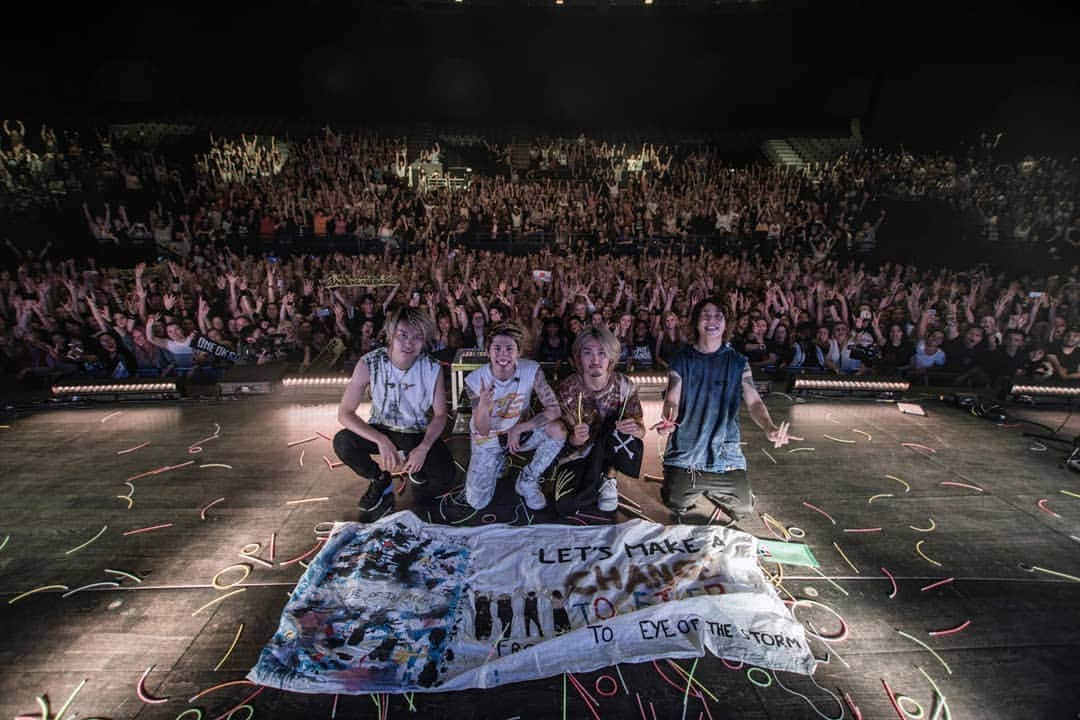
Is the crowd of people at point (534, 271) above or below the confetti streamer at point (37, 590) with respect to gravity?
above

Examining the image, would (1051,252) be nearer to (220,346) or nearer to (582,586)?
(582,586)

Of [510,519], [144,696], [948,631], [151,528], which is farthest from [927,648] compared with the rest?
[151,528]

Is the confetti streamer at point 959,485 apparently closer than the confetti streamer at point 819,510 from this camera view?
No

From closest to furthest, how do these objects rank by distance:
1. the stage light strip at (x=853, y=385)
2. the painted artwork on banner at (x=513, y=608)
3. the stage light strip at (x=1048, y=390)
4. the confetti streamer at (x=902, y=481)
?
1. the painted artwork on banner at (x=513, y=608)
2. the confetti streamer at (x=902, y=481)
3. the stage light strip at (x=1048, y=390)
4. the stage light strip at (x=853, y=385)

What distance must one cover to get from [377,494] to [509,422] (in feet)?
3.64

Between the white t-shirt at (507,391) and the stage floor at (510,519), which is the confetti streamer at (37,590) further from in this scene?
the white t-shirt at (507,391)

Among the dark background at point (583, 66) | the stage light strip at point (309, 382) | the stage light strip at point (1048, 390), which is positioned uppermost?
the dark background at point (583, 66)

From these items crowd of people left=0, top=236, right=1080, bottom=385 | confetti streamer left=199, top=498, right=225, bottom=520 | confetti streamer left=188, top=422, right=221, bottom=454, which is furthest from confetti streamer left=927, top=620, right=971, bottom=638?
confetti streamer left=188, top=422, right=221, bottom=454

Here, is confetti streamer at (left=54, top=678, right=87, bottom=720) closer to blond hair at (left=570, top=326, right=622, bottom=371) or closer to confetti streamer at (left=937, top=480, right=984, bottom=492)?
blond hair at (left=570, top=326, right=622, bottom=371)

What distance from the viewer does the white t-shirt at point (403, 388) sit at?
3623 millimetres

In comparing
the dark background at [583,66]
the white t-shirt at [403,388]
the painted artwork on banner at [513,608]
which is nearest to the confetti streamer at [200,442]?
the white t-shirt at [403,388]

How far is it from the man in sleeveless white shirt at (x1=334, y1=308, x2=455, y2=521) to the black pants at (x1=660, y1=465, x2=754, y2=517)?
5.41 feet

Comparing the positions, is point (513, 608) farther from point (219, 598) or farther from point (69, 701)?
point (69, 701)

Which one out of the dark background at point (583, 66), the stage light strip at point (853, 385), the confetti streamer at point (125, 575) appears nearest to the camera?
the confetti streamer at point (125, 575)
